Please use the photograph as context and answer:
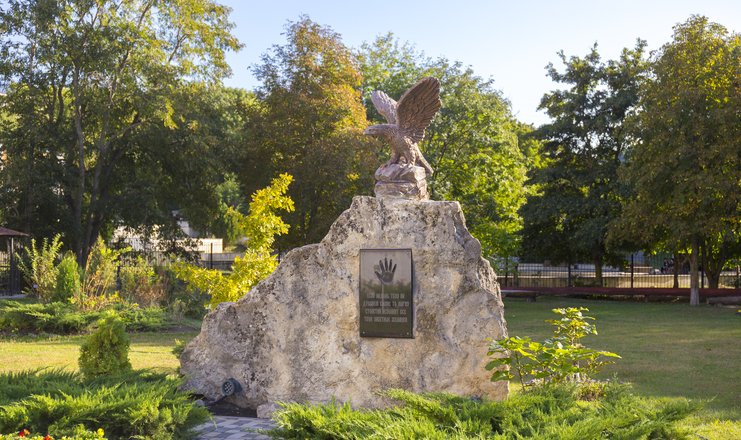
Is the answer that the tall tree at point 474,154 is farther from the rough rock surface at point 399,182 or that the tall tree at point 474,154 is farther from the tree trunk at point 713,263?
A: the rough rock surface at point 399,182

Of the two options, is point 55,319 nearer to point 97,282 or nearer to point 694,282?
point 97,282

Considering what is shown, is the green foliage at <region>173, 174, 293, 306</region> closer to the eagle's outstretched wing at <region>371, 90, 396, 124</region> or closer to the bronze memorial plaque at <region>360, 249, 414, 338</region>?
the eagle's outstretched wing at <region>371, 90, 396, 124</region>

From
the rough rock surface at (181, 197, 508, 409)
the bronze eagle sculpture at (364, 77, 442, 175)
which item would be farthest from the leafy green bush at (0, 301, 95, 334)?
the bronze eagle sculpture at (364, 77, 442, 175)

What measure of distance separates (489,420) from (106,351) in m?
5.44

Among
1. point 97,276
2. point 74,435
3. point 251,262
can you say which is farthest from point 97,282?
point 74,435

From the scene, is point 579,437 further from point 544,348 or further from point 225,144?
point 225,144

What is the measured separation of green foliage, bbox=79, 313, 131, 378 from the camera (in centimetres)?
952

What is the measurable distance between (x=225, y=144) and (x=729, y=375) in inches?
844

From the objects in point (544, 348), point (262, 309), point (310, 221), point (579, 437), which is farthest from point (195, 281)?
point (310, 221)

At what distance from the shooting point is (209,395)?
985 cm

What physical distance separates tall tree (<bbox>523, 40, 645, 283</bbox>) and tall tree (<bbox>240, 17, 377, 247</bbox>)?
8.80 m

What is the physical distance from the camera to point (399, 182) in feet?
32.0

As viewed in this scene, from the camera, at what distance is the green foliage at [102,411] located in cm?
670

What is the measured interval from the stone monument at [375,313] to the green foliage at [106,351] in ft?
2.73
